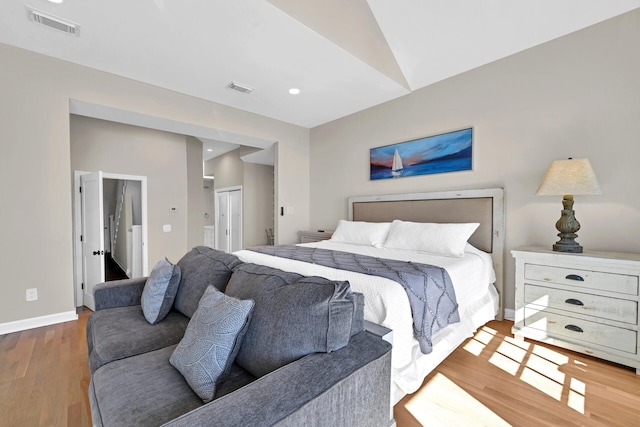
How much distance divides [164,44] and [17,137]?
1.72 meters

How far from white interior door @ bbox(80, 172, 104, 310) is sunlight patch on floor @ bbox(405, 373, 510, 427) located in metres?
3.54

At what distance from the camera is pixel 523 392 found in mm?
1818

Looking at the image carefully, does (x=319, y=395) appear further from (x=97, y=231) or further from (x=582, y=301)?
(x=97, y=231)

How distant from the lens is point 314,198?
5180mm

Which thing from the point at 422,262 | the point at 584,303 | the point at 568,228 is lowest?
the point at 584,303

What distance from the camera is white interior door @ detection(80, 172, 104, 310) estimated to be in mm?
3344

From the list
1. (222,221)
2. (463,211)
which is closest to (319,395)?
(463,211)

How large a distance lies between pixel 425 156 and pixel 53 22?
3.92 metres

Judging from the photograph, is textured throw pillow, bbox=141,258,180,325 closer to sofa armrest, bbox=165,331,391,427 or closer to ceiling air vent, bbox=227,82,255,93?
sofa armrest, bbox=165,331,391,427

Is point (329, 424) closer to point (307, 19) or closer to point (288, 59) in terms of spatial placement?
point (307, 19)

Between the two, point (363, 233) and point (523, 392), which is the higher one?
point (363, 233)

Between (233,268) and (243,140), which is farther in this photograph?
(243,140)

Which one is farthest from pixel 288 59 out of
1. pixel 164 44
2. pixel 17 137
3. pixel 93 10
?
pixel 17 137

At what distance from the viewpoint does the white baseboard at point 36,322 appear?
2721 millimetres
